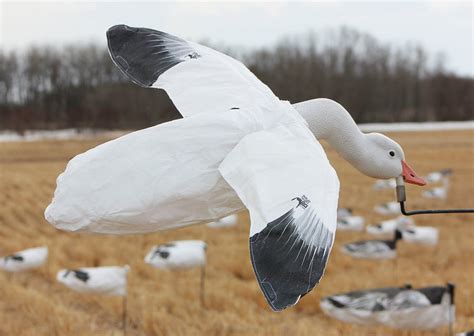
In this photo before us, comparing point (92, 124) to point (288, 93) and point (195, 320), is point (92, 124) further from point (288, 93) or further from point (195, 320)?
point (195, 320)

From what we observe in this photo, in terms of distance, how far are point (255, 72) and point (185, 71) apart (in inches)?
773

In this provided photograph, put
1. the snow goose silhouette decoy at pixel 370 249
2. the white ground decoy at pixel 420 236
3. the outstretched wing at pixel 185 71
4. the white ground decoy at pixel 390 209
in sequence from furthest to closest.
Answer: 1. the white ground decoy at pixel 390 209
2. the white ground decoy at pixel 420 236
3. the snow goose silhouette decoy at pixel 370 249
4. the outstretched wing at pixel 185 71

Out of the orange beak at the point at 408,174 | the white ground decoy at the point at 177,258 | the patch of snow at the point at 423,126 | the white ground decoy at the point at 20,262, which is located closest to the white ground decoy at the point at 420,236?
the white ground decoy at the point at 177,258

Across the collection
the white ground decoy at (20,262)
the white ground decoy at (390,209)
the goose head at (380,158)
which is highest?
the goose head at (380,158)

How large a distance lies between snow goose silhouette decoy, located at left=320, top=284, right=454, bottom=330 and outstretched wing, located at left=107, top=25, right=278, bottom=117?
2.84 m

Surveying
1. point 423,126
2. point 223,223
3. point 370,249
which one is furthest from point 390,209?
point 423,126

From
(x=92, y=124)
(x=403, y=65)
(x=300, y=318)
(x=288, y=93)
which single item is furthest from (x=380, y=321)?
(x=403, y=65)

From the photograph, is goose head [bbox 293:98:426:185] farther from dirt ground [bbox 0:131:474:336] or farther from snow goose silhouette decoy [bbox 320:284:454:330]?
snow goose silhouette decoy [bbox 320:284:454:330]

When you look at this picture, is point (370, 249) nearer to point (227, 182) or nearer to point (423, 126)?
point (227, 182)

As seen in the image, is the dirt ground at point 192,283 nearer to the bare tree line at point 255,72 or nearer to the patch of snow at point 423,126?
the bare tree line at point 255,72

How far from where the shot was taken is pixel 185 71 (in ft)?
6.06

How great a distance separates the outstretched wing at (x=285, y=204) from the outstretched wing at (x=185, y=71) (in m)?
0.18

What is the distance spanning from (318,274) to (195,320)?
3.40 metres

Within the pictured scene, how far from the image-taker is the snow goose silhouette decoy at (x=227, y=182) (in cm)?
132
